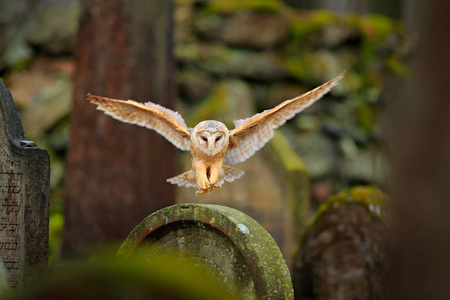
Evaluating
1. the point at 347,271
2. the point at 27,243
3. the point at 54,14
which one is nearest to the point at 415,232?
the point at 27,243

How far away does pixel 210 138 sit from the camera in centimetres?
Answer: 340

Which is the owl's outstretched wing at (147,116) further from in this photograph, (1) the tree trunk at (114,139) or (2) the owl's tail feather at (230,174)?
(1) the tree trunk at (114,139)

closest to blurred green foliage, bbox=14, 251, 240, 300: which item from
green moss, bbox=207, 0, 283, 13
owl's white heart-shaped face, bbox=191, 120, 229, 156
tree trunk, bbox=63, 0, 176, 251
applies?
owl's white heart-shaped face, bbox=191, 120, 229, 156

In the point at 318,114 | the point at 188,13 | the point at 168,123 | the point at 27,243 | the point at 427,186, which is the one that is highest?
the point at 188,13

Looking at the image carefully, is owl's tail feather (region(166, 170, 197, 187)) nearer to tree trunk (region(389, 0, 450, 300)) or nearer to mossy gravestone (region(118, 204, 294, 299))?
mossy gravestone (region(118, 204, 294, 299))

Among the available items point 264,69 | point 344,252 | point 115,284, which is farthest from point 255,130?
point 264,69

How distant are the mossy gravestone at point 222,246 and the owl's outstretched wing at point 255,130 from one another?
453 millimetres

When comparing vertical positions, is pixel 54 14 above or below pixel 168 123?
above

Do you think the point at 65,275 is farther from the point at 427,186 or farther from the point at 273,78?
the point at 273,78

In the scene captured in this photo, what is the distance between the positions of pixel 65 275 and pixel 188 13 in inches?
371

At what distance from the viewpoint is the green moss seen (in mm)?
11039

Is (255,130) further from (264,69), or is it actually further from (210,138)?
(264,69)

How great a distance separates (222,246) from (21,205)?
4.86 feet

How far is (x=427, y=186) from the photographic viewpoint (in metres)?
1.93
